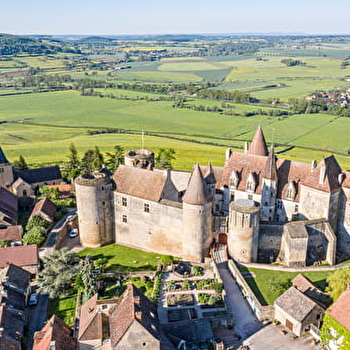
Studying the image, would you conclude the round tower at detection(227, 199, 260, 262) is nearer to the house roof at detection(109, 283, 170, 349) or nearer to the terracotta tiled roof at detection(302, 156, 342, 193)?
the terracotta tiled roof at detection(302, 156, 342, 193)

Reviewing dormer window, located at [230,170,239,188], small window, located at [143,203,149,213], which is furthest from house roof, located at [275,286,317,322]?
small window, located at [143,203,149,213]

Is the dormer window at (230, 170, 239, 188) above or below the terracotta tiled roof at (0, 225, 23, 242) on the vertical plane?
above

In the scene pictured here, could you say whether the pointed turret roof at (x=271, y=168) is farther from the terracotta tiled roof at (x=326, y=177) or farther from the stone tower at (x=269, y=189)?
the terracotta tiled roof at (x=326, y=177)

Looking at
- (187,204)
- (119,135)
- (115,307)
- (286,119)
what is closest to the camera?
(115,307)

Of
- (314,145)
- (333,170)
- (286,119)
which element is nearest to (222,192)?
(333,170)

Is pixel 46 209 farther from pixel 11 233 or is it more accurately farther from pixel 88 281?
pixel 88 281

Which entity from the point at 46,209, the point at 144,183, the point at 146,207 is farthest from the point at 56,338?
the point at 46,209

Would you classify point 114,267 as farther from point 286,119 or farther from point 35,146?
point 286,119
